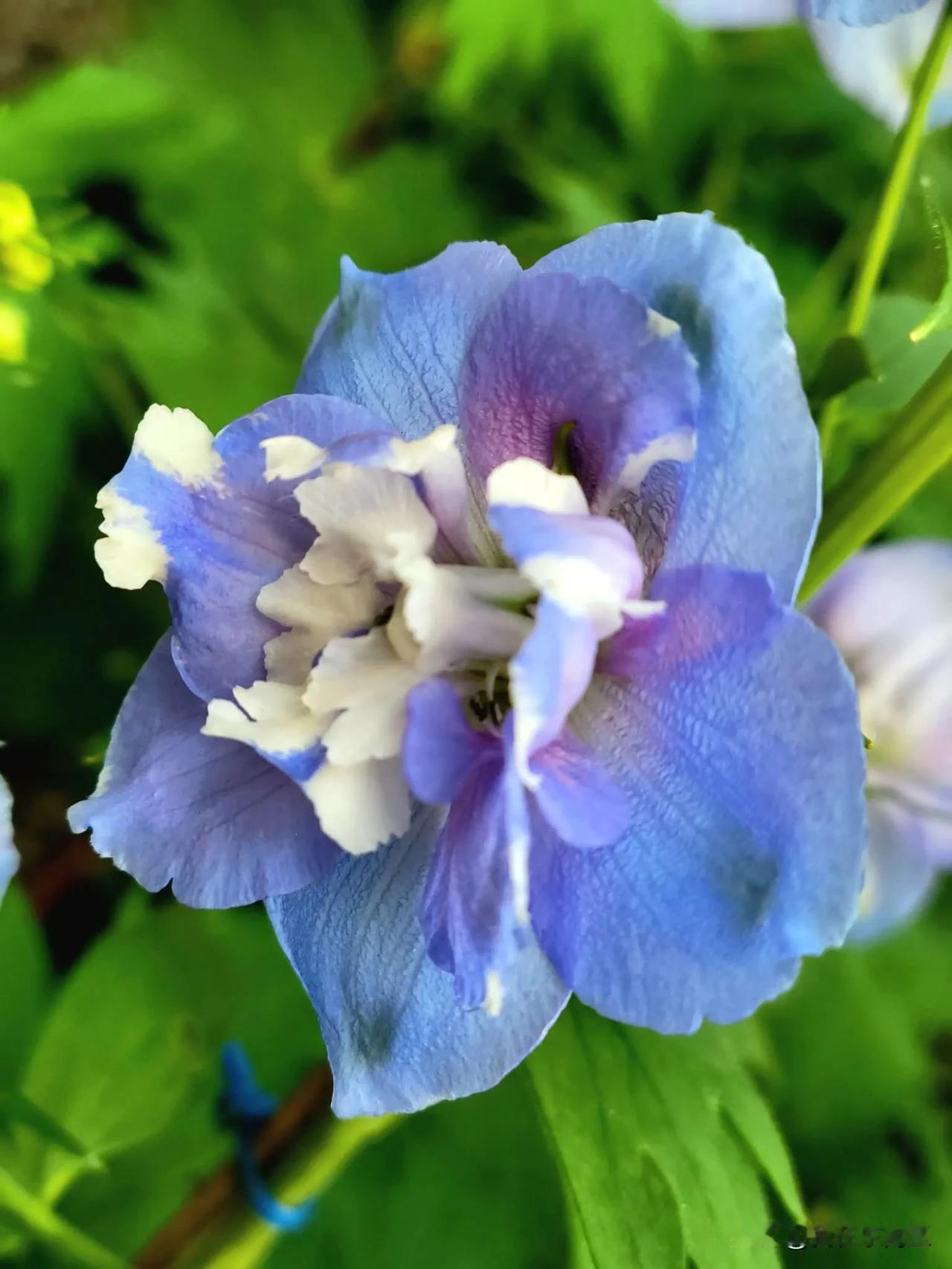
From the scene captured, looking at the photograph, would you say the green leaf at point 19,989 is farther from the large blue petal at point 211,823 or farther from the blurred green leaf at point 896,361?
the blurred green leaf at point 896,361

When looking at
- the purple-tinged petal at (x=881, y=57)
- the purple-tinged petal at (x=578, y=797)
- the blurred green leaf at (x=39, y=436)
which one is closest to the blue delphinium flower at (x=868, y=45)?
the purple-tinged petal at (x=881, y=57)

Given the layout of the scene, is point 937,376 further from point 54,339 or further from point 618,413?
point 54,339

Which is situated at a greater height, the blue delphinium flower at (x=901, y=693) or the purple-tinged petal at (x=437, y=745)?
the purple-tinged petal at (x=437, y=745)

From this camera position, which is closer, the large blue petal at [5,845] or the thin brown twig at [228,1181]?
the large blue petal at [5,845]

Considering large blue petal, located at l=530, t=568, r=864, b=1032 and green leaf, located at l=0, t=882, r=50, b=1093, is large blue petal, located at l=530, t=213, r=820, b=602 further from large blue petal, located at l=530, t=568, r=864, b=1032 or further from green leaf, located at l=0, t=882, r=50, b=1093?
green leaf, located at l=0, t=882, r=50, b=1093

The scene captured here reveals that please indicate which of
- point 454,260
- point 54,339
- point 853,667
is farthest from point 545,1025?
point 54,339
